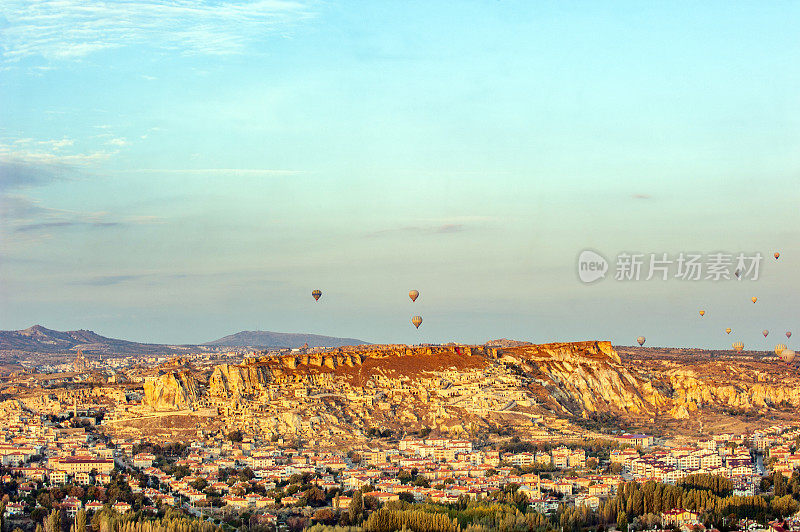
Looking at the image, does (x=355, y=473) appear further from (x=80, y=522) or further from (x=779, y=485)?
(x=779, y=485)

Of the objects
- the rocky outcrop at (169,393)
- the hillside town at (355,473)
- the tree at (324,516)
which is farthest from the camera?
the rocky outcrop at (169,393)

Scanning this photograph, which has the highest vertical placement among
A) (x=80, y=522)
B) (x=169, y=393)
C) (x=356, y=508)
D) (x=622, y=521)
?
(x=169, y=393)

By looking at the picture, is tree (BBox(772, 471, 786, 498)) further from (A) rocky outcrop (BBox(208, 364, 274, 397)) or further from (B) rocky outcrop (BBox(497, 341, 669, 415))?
(A) rocky outcrop (BBox(208, 364, 274, 397))

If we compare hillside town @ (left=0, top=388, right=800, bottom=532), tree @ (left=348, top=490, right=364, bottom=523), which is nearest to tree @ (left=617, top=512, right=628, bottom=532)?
hillside town @ (left=0, top=388, right=800, bottom=532)

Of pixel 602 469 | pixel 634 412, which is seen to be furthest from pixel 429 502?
pixel 634 412

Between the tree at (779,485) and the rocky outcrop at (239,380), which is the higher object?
the rocky outcrop at (239,380)

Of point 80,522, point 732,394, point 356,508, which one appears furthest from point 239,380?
point 732,394

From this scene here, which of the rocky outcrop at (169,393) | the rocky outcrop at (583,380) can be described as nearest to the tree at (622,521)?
the rocky outcrop at (583,380)

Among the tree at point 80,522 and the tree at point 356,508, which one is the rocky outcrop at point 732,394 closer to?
the tree at point 356,508

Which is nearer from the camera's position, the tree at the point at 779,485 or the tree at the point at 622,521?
the tree at the point at 622,521

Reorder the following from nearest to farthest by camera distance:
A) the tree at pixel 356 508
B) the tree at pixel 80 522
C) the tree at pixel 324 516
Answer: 1. the tree at pixel 80 522
2. the tree at pixel 356 508
3. the tree at pixel 324 516
